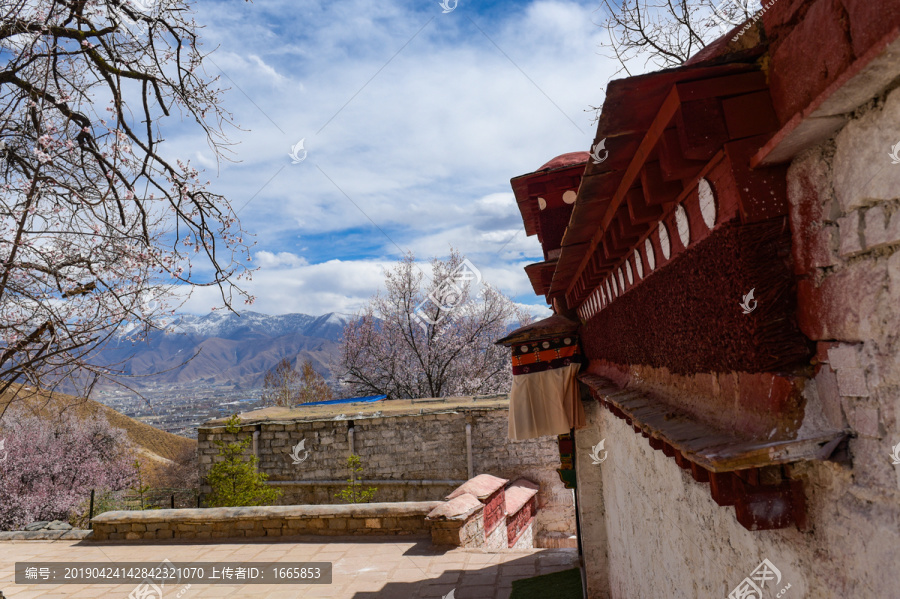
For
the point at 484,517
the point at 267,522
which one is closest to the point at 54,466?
the point at 267,522

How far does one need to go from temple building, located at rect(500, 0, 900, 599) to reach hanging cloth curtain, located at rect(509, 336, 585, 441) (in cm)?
370

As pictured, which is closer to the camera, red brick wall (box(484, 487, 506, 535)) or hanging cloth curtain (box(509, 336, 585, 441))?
hanging cloth curtain (box(509, 336, 585, 441))

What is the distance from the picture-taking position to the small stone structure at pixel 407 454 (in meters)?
14.7

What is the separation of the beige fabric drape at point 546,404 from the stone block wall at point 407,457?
8.27 m

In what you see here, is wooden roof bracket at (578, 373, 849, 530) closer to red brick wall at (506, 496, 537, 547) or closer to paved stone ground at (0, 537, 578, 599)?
paved stone ground at (0, 537, 578, 599)

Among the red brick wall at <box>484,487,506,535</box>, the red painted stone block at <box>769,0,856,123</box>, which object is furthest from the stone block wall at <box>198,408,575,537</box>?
the red painted stone block at <box>769,0,856,123</box>

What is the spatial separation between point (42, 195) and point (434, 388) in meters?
20.6

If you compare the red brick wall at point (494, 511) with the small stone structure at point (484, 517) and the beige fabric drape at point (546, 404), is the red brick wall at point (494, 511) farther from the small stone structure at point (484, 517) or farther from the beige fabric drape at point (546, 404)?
the beige fabric drape at point (546, 404)

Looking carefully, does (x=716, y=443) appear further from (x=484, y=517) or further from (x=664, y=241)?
(x=484, y=517)

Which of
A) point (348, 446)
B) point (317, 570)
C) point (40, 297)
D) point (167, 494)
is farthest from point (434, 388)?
point (40, 297)

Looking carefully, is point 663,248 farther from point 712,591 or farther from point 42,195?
point 42,195

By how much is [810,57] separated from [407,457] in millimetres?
14902

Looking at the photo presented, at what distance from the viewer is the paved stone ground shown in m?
7.02

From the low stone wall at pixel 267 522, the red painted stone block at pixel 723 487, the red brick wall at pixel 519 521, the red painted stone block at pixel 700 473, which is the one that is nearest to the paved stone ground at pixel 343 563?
the low stone wall at pixel 267 522
